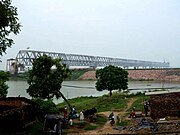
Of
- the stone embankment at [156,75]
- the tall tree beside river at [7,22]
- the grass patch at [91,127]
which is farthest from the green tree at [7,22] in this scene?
the stone embankment at [156,75]

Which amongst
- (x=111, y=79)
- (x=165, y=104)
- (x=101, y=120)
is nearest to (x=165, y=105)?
(x=165, y=104)

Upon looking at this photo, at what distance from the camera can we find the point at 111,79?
4194 cm

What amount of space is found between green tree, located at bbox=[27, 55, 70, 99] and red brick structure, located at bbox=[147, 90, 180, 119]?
8397mm

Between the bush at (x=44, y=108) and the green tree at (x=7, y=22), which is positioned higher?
the green tree at (x=7, y=22)

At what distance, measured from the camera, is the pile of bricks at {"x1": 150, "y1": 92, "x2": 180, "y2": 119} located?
2036 cm

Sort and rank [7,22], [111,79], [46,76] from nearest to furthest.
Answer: [7,22] → [46,76] → [111,79]

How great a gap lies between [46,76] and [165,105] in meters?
10.1

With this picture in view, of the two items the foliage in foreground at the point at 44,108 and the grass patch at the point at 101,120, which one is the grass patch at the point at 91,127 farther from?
the foliage in foreground at the point at 44,108

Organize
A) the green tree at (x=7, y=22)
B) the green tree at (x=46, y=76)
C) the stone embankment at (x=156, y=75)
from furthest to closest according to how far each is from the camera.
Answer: the stone embankment at (x=156, y=75) → the green tree at (x=46, y=76) → the green tree at (x=7, y=22)

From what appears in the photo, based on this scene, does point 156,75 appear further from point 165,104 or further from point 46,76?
point 165,104

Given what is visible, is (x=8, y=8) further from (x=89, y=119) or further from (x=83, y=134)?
(x=89, y=119)

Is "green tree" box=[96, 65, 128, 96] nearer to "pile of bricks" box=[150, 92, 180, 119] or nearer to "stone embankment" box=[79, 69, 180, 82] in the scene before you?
"pile of bricks" box=[150, 92, 180, 119]

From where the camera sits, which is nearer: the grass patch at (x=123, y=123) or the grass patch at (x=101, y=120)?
the grass patch at (x=123, y=123)

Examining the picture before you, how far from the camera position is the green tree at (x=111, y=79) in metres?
41.9
